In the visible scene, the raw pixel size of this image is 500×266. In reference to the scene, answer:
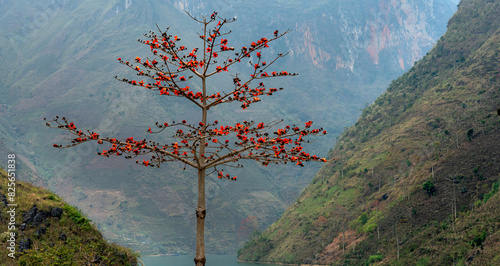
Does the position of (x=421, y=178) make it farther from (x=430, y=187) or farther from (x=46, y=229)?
(x=46, y=229)

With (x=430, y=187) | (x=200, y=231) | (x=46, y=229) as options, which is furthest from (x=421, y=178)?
(x=200, y=231)

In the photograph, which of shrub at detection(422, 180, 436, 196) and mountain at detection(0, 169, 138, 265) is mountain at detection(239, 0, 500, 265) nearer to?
shrub at detection(422, 180, 436, 196)

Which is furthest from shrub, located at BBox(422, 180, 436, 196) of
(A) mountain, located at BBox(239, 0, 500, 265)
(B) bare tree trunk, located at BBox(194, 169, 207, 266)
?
(B) bare tree trunk, located at BBox(194, 169, 207, 266)

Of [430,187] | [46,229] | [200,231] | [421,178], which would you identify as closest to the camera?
[200,231]

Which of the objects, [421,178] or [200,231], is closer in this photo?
[200,231]

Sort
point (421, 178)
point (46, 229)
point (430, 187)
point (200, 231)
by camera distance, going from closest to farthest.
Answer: point (200, 231)
point (46, 229)
point (430, 187)
point (421, 178)

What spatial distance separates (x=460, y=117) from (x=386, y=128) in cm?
3103

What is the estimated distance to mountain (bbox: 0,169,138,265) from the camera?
19859 mm

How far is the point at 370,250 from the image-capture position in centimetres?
8600

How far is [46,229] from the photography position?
21.3m

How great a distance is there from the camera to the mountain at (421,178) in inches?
2837

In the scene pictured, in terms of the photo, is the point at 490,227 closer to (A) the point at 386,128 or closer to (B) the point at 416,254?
(B) the point at 416,254

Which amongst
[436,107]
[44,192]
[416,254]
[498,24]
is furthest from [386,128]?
[44,192]

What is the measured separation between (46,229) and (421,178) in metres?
80.8
